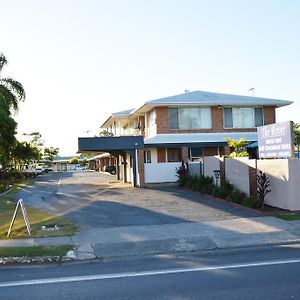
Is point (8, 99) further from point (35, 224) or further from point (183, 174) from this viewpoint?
point (35, 224)

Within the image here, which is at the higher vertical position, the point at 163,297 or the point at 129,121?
the point at 129,121

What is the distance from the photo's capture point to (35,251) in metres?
10.1

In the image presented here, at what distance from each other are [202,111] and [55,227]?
20.4m

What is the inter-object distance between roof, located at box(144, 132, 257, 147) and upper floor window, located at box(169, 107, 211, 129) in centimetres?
68

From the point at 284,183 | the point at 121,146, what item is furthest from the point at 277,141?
the point at 121,146

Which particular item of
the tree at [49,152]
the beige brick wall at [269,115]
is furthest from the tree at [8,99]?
the tree at [49,152]

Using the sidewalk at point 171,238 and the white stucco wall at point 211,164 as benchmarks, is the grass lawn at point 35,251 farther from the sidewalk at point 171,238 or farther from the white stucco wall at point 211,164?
the white stucco wall at point 211,164

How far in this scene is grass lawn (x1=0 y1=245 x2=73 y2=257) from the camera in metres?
9.91

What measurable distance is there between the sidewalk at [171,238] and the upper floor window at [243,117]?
63.8ft

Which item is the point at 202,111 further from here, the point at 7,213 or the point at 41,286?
the point at 41,286

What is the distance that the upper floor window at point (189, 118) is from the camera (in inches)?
1242

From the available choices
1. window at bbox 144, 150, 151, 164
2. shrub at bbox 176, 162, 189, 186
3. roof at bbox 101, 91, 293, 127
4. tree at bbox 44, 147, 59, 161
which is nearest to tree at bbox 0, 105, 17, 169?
roof at bbox 101, 91, 293, 127

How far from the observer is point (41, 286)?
7.45 m

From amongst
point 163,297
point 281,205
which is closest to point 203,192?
point 281,205
